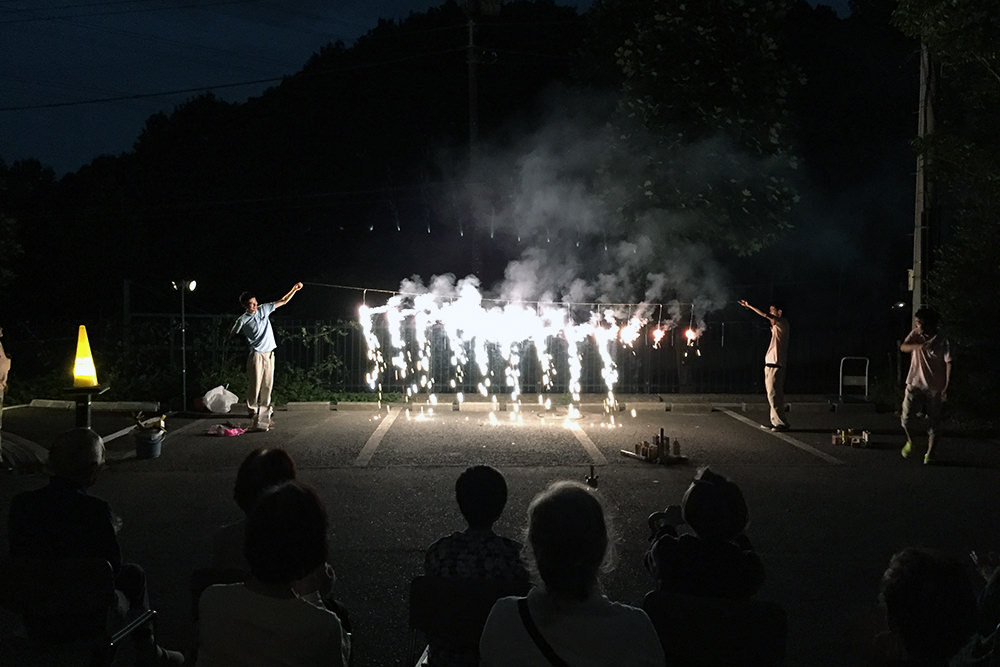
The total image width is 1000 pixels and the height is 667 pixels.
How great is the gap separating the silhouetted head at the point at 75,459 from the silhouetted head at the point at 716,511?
102 inches

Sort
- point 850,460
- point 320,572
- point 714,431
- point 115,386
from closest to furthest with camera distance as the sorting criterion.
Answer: point 320,572 < point 850,460 < point 714,431 < point 115,386

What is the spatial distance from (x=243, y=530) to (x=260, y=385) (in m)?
9.80

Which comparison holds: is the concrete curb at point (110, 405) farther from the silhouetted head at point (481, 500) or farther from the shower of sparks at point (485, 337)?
the silhouetted head at point (481, 500)

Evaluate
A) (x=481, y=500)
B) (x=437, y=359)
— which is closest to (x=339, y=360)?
(x=437, y=359)

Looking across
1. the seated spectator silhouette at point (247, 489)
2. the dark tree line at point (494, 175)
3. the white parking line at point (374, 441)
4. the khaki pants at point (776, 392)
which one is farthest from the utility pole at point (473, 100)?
the seated spectator silhouette at point (247, 489)

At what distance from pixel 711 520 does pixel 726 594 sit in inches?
11.6

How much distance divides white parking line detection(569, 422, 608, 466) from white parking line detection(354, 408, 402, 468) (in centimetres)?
257

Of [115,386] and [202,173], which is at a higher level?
[202,173]

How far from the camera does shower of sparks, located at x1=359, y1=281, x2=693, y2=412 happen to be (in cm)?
1883

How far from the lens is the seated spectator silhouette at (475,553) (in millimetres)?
A: 4031

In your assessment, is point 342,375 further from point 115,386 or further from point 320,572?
point 320,572

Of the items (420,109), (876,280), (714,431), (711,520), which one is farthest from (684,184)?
(420,109)

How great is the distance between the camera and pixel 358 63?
1506 inches

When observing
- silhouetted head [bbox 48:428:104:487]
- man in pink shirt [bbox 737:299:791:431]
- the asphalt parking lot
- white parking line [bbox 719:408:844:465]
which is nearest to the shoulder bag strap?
the asphalt parking lot
